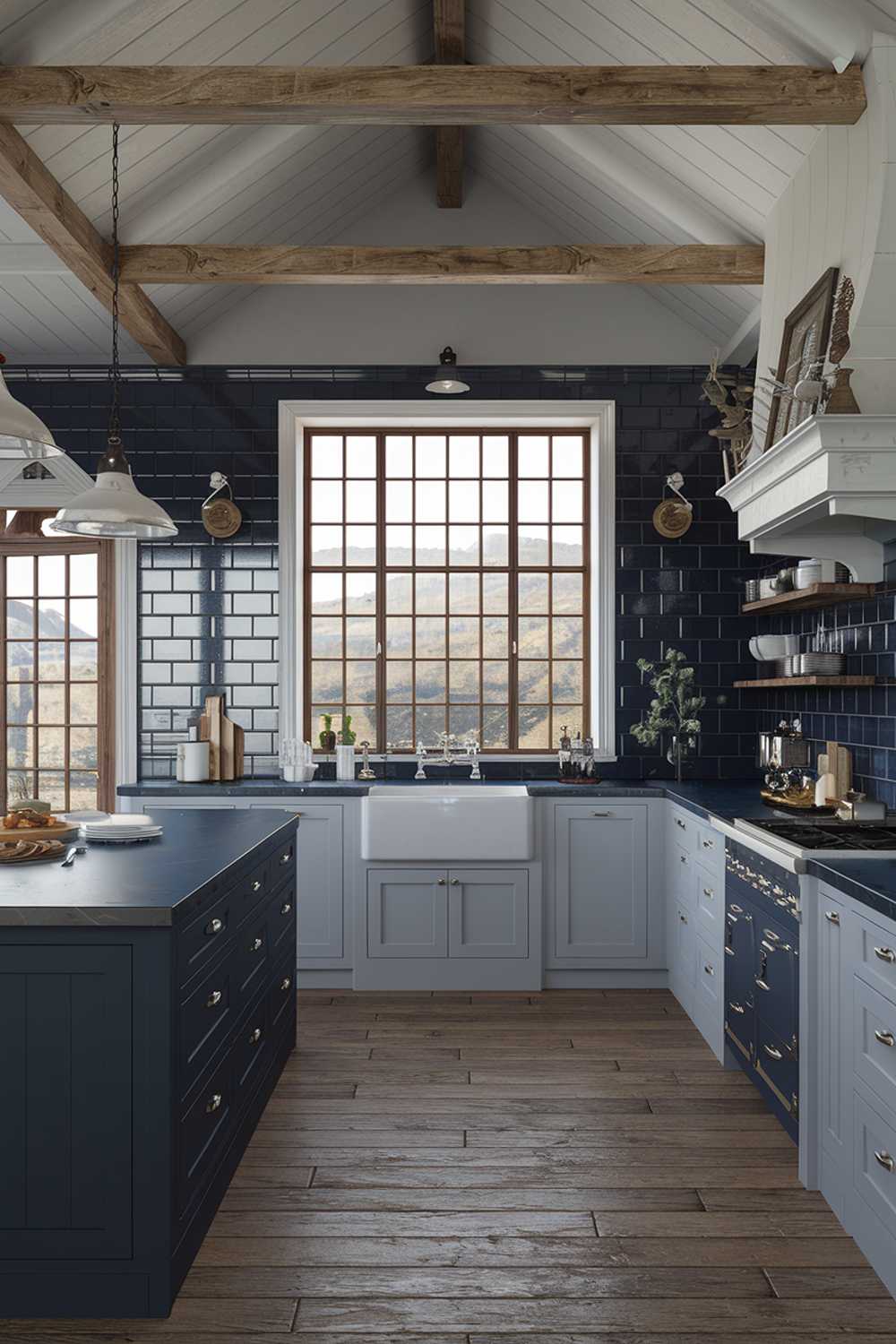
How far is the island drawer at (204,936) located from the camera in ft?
8.14

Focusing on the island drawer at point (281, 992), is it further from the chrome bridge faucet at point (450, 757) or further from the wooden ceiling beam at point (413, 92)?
the wooden ceiling beam at point (413, 92)

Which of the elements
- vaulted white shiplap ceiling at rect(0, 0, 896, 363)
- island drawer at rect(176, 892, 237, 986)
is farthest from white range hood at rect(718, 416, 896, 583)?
island drawer at rect(176, 892, 237, 986)

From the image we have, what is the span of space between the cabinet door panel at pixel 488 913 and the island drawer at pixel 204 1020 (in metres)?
2.14

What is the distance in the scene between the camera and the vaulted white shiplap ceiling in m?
3.50

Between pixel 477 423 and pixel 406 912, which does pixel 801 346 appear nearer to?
pixel 477 423

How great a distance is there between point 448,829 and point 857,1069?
2.57 meters

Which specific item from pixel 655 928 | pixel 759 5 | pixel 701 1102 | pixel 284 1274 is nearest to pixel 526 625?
pixel 655 928

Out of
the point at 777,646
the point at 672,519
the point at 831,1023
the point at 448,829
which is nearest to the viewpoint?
the point at 831,1023

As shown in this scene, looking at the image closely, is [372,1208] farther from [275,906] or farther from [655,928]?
[655,928]

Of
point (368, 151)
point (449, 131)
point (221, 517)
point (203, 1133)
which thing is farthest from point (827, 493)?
point (221, 517)

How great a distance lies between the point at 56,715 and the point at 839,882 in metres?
4.38

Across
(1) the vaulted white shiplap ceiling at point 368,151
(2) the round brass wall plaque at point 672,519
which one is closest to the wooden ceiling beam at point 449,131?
(1) the vaulted white shiplap ceiling at point 368,151

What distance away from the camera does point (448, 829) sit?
5020mm

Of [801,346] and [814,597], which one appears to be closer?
[801,346]
